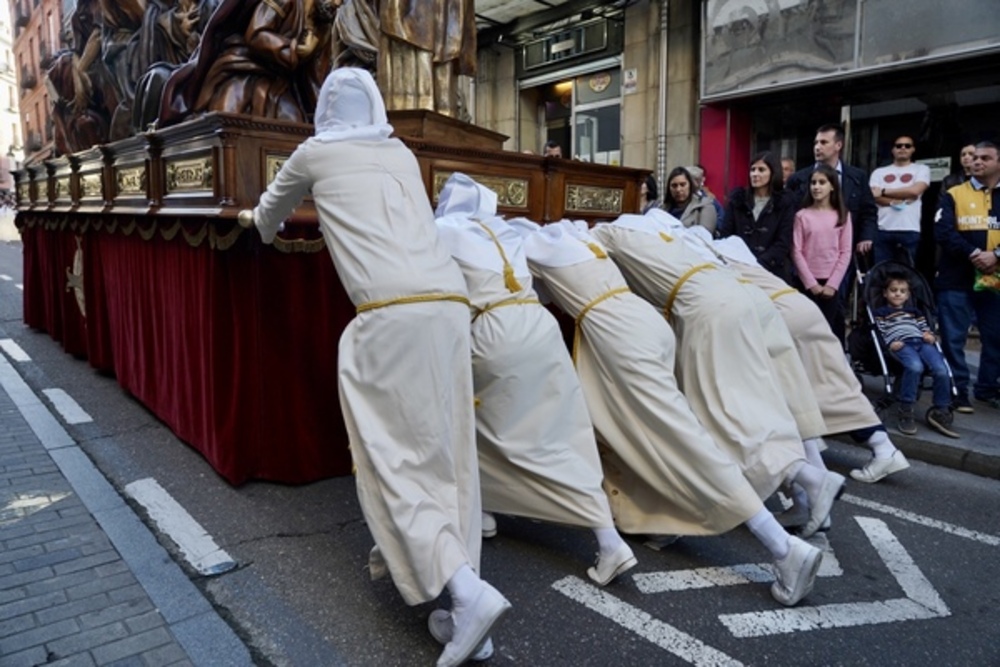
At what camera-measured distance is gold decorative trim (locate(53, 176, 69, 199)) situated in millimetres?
6461

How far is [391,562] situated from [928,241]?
7779 mm

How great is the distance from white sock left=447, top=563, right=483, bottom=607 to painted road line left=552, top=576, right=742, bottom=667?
24.6 inches

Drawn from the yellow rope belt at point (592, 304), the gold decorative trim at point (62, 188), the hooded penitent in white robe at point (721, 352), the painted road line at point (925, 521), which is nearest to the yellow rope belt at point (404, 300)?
the yellow rope belt at point (592, 304)

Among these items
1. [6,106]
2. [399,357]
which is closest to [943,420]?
[399,357]

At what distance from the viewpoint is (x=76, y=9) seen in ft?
28.4

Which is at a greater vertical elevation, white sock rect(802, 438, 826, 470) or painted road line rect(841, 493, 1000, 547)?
white sock rect(802, 438, 826, 470)

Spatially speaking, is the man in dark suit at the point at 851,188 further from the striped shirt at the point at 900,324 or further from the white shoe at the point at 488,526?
the white shoe at the point at 488,526

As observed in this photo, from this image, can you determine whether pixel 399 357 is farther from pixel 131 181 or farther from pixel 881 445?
pixel 131 181

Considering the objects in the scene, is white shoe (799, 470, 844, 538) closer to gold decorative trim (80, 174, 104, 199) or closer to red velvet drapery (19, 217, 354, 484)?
red velvet drapery (19, 217, 354, 484)

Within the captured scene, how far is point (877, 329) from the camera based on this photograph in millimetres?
4961

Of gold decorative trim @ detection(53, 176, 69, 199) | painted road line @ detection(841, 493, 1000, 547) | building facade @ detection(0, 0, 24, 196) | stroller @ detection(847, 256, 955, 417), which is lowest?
painted road line @ detection(841, 493, 1000, 547)

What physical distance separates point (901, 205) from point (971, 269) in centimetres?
118

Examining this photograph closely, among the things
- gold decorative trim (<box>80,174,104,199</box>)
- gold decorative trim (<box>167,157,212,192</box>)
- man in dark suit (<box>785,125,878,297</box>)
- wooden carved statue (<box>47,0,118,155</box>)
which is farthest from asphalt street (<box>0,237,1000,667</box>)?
wooden carved statue (<box>47,0,118,155</box>)

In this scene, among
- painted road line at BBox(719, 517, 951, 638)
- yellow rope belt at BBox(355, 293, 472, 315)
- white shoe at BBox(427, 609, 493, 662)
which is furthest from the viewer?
painted road line at BBox(719, 517, 951, 638)
